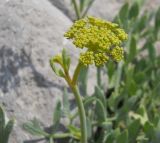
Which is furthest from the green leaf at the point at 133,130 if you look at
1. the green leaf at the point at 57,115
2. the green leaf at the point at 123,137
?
the green leaf at the point at 57,115

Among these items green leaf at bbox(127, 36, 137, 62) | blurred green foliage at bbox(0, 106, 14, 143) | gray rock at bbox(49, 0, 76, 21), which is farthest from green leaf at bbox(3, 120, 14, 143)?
gray rock at bbox(49, 0, 76, 21)

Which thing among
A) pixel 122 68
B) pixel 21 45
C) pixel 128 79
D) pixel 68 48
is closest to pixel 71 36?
pixel 21 45

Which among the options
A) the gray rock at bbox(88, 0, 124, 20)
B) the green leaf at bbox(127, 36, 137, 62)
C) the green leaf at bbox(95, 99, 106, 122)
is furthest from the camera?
the gray rock at bbox(88, 0, 124, 20)

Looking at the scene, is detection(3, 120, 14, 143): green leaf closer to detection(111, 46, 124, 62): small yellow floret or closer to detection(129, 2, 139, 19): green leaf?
detection(111, 46, 124, 62): small yellow floret

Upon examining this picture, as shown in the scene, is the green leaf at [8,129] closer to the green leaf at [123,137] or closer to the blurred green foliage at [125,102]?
the blurred green foliage at [125,102]

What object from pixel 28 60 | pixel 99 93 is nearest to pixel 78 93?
pixel 99 93

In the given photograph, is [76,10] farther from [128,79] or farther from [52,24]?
[128,79]

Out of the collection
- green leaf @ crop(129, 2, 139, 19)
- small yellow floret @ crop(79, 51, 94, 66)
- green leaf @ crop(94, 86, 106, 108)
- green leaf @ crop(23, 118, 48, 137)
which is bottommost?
green leaf @ crop(23, 118, 48, 137)

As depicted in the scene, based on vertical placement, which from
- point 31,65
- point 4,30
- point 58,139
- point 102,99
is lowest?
point 58,139
